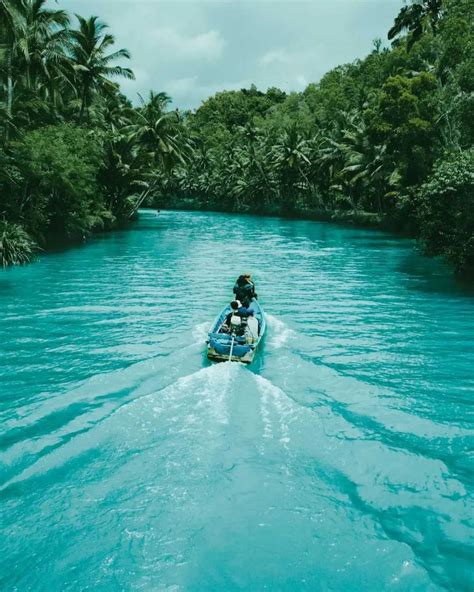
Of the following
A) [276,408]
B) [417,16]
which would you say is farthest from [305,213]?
[276,408]

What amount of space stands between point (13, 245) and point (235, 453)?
1997cm

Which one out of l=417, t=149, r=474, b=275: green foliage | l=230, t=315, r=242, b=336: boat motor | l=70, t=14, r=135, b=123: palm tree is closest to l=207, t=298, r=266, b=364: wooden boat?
l=230, t=315, r=242, b=336: boat motor

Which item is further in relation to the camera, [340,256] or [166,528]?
[340,256]

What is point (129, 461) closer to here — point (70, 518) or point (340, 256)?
point (70, 518)

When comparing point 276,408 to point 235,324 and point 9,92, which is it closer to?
point 235,324

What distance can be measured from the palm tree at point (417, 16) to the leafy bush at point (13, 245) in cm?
2997

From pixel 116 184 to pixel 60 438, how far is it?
37226mm

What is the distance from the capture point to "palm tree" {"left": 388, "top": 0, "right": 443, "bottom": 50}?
127 feet

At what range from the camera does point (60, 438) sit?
8203 millimetres

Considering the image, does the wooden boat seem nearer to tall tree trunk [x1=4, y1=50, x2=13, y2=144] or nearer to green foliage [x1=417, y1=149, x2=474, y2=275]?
green foliage [x1=417, y1=149, x2=474, y2=275]

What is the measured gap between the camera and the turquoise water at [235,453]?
579cm

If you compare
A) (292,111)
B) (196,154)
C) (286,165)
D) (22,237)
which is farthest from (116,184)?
(292,111)

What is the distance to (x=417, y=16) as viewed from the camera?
39188 millimetres

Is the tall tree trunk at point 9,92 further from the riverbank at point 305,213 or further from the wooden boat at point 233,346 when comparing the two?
the riverbank at point 305,213
